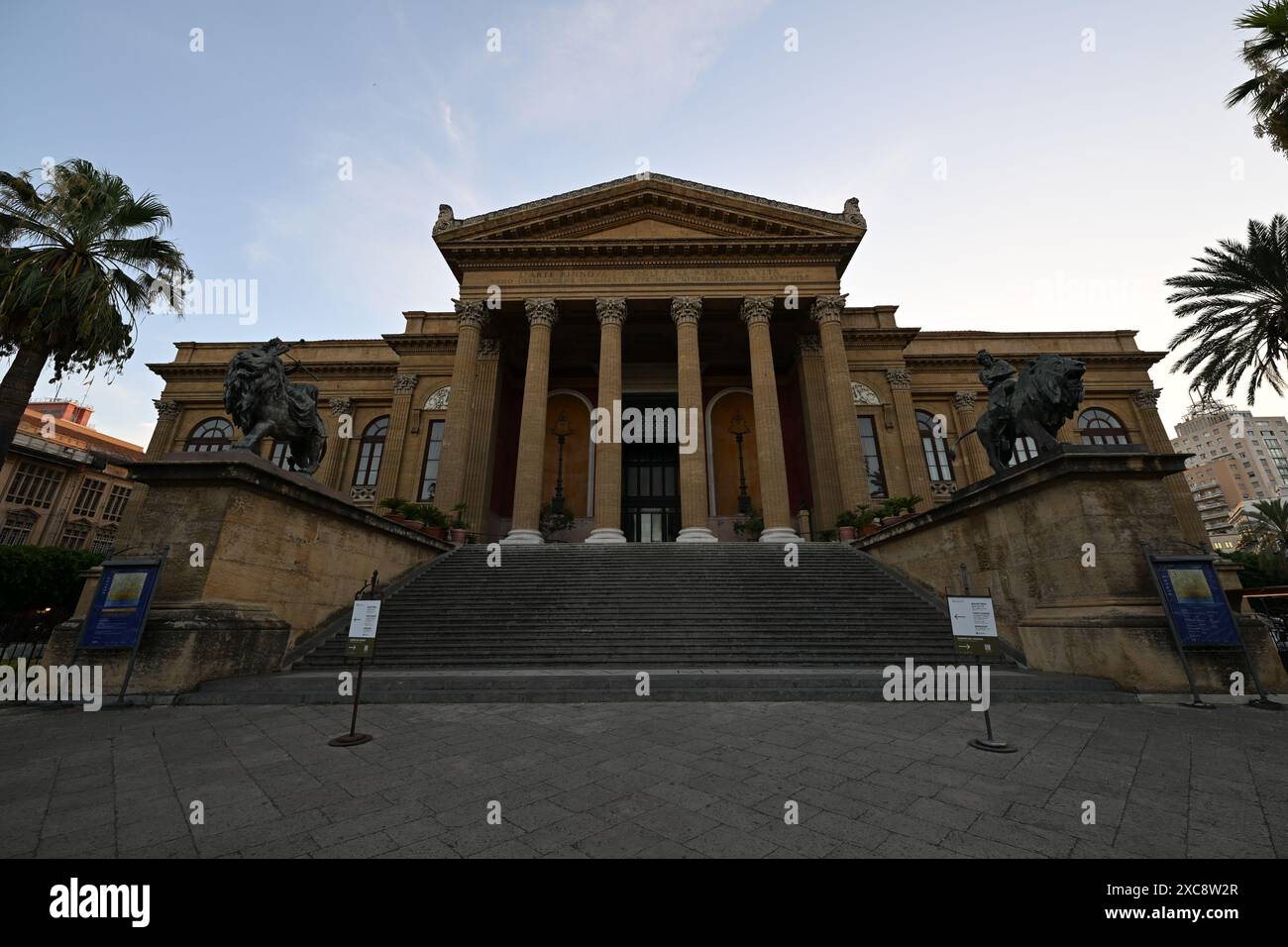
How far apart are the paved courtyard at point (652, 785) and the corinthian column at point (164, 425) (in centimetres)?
2786

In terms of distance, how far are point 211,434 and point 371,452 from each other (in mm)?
9174

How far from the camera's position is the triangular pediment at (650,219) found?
1991 cm

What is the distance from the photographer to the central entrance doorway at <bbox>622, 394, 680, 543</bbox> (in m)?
23.5

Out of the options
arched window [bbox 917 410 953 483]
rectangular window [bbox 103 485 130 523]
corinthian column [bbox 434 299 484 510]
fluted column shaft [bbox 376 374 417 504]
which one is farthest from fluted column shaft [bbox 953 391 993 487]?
rectangular window [bbox 103 485 130 523]

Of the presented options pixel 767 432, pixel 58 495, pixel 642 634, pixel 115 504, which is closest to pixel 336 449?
pixel 767 432

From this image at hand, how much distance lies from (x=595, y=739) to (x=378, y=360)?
1086 inches

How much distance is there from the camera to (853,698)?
6211mm

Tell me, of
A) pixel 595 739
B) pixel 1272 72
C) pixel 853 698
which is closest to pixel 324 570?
pixel 595 739

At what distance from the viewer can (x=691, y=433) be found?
56.6 feet

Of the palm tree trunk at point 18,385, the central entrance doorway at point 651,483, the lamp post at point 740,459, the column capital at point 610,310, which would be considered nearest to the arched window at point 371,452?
the central entrance doorway at point 651,483

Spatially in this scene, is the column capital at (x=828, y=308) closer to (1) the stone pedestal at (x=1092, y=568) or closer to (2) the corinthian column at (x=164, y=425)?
(1) the stone pedestal at (x=1092, y=568)

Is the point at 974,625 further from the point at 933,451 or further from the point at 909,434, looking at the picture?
the point at 933,451

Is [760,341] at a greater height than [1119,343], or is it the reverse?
[1119,343]
